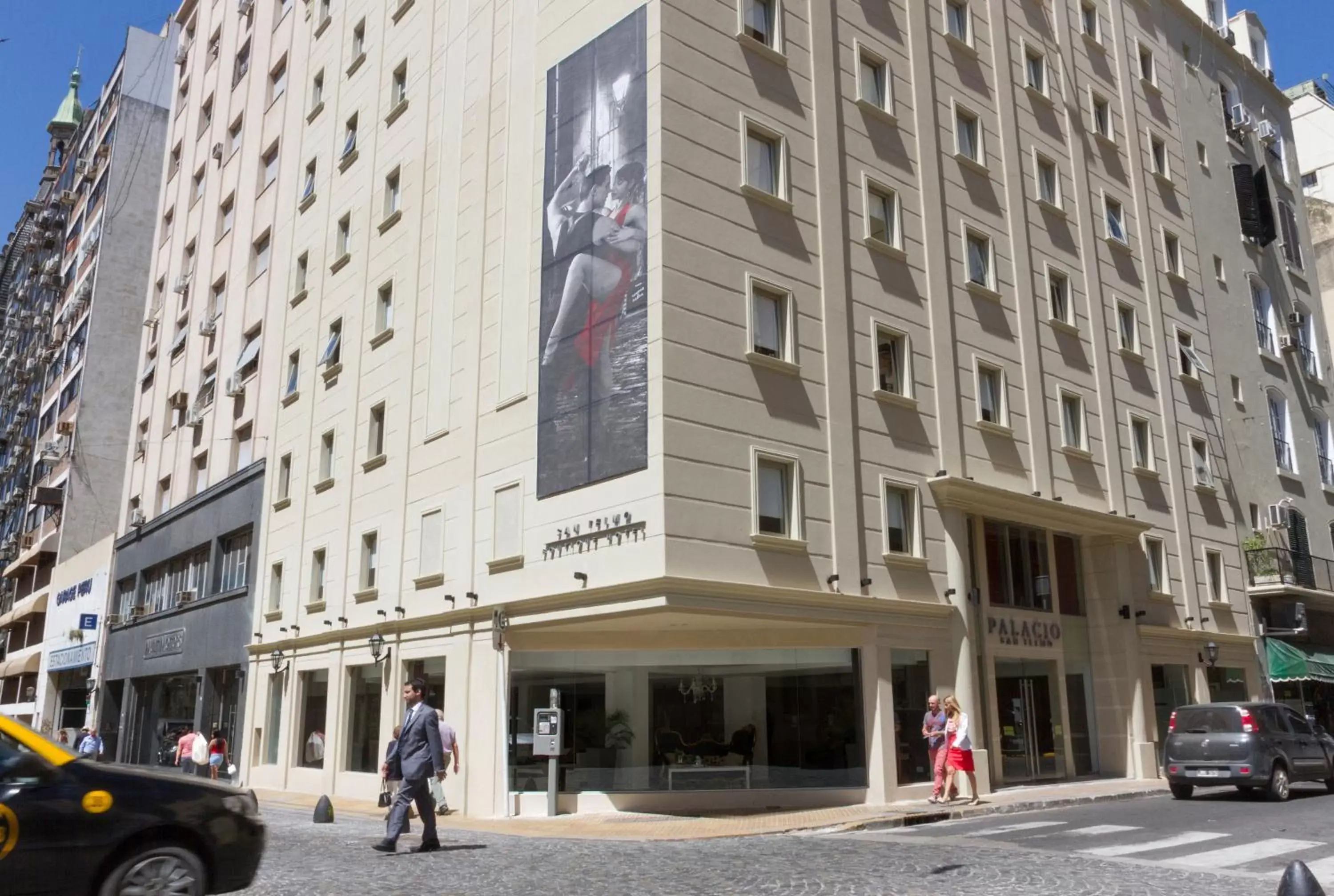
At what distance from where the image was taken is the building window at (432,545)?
22578 mm

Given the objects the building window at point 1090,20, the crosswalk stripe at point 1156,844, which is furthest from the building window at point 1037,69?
the crosswalk stripe at point 1156,844

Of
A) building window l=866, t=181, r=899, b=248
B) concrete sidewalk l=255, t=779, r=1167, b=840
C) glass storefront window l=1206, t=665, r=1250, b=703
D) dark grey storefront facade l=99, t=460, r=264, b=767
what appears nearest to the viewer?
concrete sidewalk l=255, t=779, r=1167, b=840

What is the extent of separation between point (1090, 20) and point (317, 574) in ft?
87.7

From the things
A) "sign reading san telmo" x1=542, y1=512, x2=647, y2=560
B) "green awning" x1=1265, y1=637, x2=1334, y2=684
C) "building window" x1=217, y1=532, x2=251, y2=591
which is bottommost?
"green awning" x1=1265, y1=637, x2=1334, y2=684

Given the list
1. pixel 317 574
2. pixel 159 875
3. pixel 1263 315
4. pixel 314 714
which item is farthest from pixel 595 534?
pixel 1263 315

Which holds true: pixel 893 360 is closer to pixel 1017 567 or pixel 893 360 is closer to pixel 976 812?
pixel 1017 567

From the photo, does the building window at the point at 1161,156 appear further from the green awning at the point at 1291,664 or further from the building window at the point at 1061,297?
the green awning at the point at 1291,664

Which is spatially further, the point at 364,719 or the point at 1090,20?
the point at 1090,20

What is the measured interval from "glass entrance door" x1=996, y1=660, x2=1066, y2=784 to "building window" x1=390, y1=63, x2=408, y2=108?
20260mm

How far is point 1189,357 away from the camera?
31922 millimetres

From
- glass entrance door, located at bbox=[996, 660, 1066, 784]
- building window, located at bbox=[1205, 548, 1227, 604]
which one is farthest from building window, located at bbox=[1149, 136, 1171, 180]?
glass entrance door, located at bbox=[996, 660, 1066, 784]

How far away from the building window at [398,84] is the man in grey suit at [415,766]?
68.1ft

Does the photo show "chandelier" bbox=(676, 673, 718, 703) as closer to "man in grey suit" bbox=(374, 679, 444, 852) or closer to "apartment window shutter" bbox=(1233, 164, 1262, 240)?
"man in grey suit" bbox=(374, 679, 444, 852)

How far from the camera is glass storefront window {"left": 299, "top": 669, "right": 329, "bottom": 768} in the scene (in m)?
26.1
